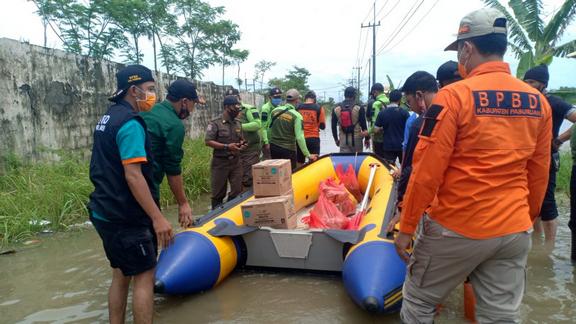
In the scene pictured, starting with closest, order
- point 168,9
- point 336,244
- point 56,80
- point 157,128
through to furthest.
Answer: point 157,128 < point 336,244 < point 56,80 < point 168,9

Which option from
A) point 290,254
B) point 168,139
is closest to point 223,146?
point 290,254

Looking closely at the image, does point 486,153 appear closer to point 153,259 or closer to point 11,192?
point 153,259

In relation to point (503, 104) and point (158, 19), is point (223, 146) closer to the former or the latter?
point (503, 104)

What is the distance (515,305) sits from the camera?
1.71m

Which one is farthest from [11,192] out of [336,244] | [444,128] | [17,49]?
[444,128]

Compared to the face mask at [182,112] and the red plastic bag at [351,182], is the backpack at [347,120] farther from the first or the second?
the face mask at [182,112]

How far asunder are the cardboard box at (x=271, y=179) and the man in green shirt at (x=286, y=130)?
194 cm

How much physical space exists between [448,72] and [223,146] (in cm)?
284

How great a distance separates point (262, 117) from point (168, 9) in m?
9.76

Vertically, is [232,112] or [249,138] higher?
[232,112]

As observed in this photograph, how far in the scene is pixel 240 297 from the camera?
10.4 feet

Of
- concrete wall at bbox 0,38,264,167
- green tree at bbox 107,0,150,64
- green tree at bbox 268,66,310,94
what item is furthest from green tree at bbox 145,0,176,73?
green tree at bbox 268,66,310,94

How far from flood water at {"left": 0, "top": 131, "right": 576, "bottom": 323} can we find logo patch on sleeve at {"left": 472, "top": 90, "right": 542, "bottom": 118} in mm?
1678

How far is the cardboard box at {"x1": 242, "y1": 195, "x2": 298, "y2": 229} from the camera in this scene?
3471 millimetres
